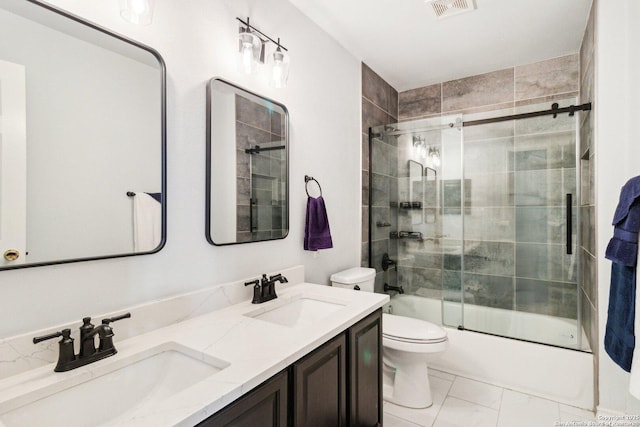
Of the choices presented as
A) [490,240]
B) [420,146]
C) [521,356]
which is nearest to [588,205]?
[490,240]

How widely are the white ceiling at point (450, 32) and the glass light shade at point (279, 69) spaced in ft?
1.87

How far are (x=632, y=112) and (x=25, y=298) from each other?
2791mm

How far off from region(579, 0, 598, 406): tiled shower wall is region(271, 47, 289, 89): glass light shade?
1918 mm

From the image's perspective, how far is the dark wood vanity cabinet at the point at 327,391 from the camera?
92 cm

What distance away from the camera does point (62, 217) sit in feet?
3.42

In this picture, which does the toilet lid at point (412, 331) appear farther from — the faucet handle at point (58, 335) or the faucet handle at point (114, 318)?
the faucet handle at point (58, 335)

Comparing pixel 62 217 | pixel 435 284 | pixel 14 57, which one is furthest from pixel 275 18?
pixel 435 284

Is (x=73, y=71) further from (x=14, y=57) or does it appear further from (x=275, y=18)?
(x=275, y=18)

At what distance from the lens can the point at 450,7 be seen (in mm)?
2082

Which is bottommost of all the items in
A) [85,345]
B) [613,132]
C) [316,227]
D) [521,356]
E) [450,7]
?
[521,356]

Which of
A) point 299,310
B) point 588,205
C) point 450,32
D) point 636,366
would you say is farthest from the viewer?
point 450,32

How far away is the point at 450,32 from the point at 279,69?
4.73 ft

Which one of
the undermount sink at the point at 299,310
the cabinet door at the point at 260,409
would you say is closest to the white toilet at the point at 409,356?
the undermount sink at the point at 299,310

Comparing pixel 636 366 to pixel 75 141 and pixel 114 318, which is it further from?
pixel 75 141
